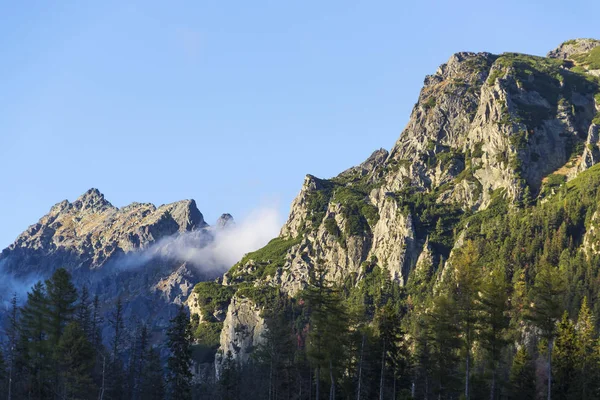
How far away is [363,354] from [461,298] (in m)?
21.8

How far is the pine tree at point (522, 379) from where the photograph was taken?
99.0 metres

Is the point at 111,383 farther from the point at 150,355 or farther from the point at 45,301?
the point at 45,301

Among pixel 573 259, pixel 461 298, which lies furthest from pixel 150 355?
pixel 573 259

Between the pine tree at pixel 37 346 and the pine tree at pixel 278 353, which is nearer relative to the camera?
the pine tree at pixel 37 346

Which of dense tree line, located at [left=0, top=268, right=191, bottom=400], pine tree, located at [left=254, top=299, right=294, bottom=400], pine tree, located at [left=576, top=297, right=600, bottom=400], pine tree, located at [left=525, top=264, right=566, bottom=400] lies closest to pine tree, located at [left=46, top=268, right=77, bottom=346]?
dense tree line, located at [left=0, top=268, right=191, bottom=400]

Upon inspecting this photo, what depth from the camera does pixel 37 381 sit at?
95250 mm

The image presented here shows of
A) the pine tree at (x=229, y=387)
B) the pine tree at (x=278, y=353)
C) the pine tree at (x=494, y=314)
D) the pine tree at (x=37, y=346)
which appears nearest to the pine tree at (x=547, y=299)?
the pine tree at (x=494, y=314)

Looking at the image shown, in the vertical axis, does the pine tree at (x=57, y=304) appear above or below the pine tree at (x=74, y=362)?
above

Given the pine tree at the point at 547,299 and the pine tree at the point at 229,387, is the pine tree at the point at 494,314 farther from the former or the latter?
the pine tree at the point at 229,387

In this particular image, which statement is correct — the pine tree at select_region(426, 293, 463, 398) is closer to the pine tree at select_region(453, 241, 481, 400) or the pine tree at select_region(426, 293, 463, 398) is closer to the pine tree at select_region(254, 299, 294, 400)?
the pine tree at select_region(453, 241, 481, 400)

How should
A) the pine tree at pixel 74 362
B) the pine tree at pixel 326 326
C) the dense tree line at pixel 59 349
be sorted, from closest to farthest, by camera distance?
the pine tree at pixel 74 362
the dense tree line at pixel 59 349
the pine tree at pixel 326 326

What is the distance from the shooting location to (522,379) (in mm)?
100438

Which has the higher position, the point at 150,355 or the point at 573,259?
the point at 573,259

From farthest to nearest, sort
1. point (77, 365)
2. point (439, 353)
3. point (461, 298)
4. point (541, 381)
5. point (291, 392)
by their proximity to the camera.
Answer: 1. point (291, 392)
2. point (541, 381)
3. point (439, 353)
4. point (77, 365)
5. point (461, 298)
